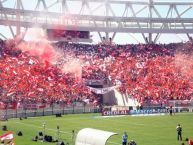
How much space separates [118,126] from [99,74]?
80.0ft

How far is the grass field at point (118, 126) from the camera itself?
3859cm

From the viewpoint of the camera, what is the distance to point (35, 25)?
75.8 metres

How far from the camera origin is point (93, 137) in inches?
1062

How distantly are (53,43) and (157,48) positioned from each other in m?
18.1

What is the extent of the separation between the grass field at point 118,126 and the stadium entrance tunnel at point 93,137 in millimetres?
7387

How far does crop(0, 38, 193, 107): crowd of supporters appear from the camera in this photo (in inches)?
2446

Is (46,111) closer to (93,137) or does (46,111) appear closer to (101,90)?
(101,90)

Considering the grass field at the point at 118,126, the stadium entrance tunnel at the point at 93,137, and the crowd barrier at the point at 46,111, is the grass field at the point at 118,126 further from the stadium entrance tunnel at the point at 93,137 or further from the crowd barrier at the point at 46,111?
the stadium entrance tunnel at the point at 93,137

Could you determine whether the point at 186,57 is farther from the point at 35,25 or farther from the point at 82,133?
the point at 82,133

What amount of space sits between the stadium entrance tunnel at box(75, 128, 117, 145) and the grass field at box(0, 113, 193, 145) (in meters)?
7.39

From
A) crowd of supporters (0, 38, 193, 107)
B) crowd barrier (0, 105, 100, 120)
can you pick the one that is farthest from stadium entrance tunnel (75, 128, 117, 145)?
crowd of supporters (0, 38, 193, 107)

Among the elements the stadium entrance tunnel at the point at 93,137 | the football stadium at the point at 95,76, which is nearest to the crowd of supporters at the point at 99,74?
the football stadium at the point at 95,76

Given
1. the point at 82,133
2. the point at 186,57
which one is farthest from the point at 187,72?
the point at 82,133

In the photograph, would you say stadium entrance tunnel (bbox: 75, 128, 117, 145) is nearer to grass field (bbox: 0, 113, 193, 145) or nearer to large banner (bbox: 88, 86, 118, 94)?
grass field (bbox: 0, 113, 193, 145)
